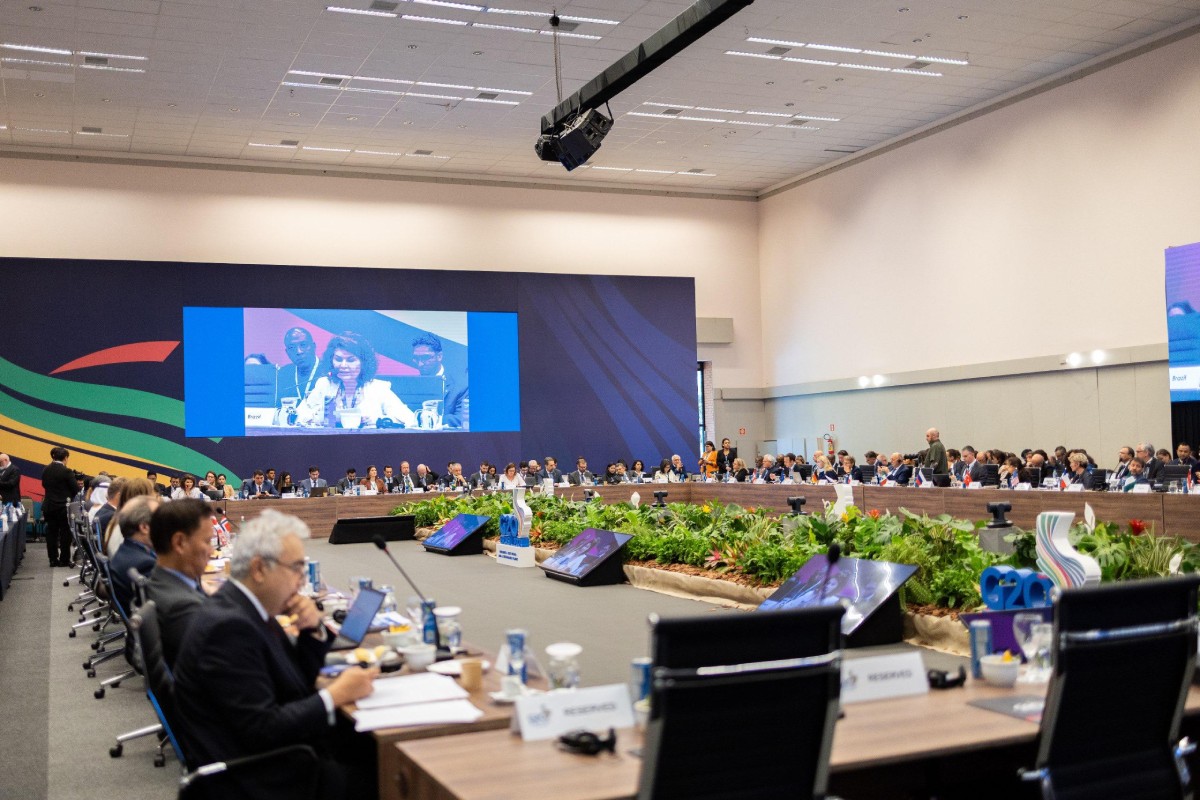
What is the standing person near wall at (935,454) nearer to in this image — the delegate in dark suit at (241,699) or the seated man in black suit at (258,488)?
the seated man in black suit at (258,488)

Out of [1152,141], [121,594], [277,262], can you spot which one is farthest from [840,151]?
[121,594]

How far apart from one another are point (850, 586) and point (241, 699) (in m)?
3.82

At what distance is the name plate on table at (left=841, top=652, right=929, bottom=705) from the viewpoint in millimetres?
2900

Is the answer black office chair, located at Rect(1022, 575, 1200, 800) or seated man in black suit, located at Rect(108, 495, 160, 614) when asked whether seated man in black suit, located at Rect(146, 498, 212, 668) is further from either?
black office chair, located at Rect(1022, 575, 1200, 800)

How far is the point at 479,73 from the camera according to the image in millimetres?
14766

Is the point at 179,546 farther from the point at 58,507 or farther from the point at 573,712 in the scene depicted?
the point at 58,507

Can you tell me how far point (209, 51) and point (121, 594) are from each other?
394 inches

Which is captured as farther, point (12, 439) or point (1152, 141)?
point (12, 439)

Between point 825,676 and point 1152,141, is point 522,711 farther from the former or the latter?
point 1152,141

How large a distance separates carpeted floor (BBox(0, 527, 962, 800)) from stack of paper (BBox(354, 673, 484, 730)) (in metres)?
1.55

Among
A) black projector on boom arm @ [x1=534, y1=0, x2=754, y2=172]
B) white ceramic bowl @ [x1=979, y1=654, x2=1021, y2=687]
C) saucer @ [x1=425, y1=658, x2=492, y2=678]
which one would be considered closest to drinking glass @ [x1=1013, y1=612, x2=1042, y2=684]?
white ceramic bowl @ [x1=979, y1=654, x2=1021, y2=687]

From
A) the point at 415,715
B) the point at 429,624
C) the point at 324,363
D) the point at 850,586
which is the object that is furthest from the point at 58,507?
the point at 415,715

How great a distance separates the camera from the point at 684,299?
845 inches

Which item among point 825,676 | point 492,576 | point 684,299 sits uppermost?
point 684,299
